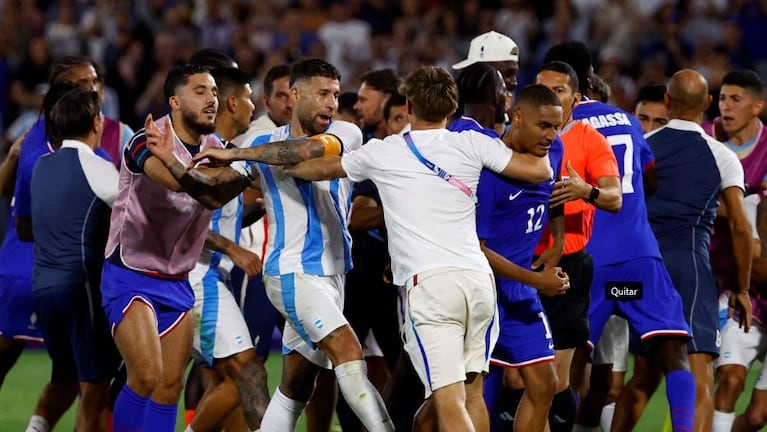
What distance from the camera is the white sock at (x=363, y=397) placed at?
6.51 metres

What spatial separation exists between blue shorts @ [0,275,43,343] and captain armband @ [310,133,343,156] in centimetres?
272

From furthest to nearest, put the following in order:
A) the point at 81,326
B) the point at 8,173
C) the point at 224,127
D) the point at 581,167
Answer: the point at 8,173, the point at 224,127, the point at 81,326, the point at 581,167

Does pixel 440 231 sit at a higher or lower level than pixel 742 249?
higher

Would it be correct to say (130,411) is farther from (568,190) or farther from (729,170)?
(729,170)

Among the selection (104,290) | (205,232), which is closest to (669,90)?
(205,232)

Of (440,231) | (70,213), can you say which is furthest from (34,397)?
(440,231)

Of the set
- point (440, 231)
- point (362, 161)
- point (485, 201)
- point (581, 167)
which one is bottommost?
point (440, 231)

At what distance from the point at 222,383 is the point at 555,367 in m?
1.98

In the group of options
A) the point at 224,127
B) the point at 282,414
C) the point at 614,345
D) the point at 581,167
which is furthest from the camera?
the point at 614,345

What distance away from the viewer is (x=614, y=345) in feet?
27.9

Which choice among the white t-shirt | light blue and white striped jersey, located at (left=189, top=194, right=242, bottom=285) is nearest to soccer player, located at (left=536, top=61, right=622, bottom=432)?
the white t-shirt

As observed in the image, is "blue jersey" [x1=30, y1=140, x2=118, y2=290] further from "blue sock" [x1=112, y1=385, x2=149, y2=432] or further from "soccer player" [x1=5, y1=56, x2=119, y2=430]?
"blue sock" [x1=112, y1=385, x2=149, y2=432]

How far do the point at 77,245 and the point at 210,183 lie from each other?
1.22 meters

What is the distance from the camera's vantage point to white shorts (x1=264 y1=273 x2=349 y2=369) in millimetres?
6641
